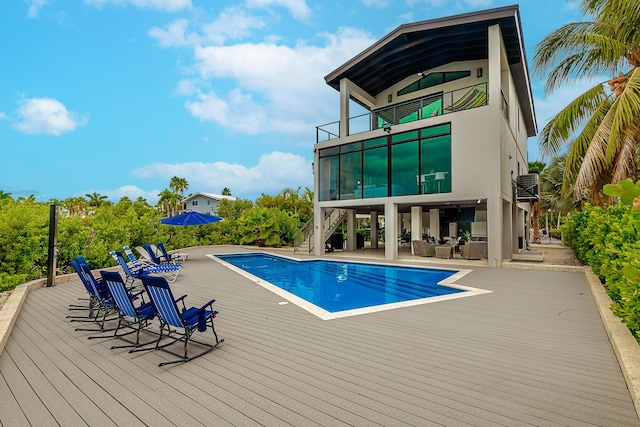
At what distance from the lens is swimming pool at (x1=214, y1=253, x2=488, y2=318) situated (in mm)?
7566

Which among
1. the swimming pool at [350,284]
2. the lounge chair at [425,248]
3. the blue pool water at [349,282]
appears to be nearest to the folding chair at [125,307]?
the swimming pool at [350,284]

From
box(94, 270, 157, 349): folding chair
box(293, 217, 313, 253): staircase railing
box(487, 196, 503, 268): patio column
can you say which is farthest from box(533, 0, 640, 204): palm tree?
box(293, 217, 313, 253): staircase railing

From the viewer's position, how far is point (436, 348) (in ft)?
14.7

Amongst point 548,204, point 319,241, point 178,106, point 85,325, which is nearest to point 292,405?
point 85,325

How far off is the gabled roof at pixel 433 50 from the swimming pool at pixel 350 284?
32.0 ft

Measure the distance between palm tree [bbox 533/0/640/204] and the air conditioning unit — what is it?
5718mm

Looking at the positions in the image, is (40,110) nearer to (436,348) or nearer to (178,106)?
(178,106)

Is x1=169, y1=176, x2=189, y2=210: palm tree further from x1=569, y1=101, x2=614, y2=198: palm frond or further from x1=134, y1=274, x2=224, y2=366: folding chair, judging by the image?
x1=134, y1=274, x2=224, y2=366: folding chair

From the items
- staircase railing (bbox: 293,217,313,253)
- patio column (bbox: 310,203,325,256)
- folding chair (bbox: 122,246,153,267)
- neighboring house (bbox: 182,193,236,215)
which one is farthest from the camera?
neighboring house (bbox: 182,193,236,215)

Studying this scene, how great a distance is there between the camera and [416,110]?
628 inches

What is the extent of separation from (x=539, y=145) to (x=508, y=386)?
11.0m

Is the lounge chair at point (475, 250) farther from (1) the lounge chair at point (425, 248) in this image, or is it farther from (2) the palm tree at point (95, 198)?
(2) the palm tree at point (95, 198)

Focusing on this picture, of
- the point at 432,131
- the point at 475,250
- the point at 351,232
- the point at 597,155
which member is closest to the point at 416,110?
the point at 432,131

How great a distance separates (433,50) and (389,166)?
19.9 feet
